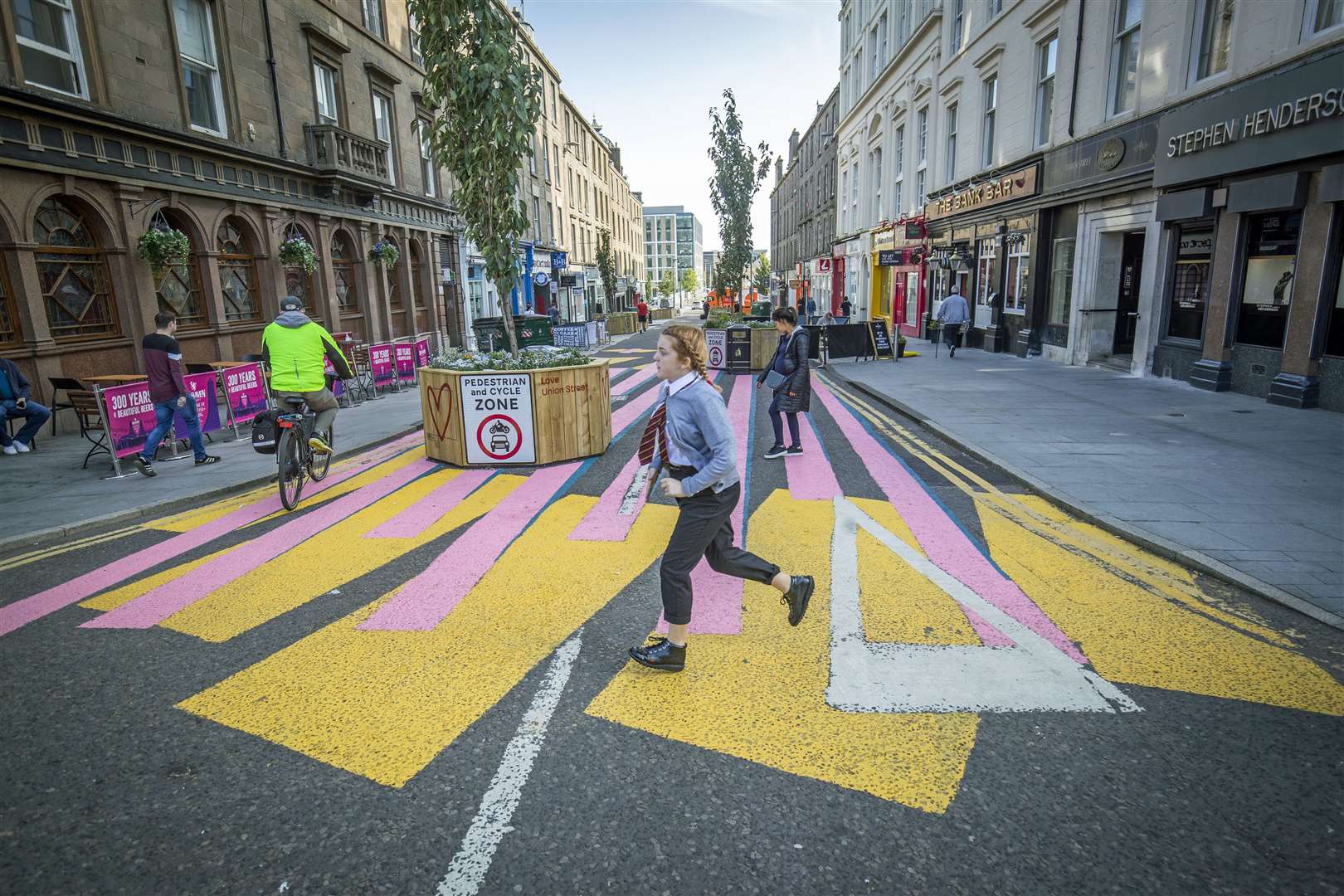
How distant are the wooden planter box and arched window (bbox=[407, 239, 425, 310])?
1825cm

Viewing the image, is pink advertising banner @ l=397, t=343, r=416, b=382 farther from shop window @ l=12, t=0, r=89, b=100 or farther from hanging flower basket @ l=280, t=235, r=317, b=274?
shop window @ l=12, t=0, r=89, b=100

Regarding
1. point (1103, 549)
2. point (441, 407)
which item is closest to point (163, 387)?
point (441, 407)

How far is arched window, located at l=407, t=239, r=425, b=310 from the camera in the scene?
2584cm

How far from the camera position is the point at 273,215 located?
1670 centimetres

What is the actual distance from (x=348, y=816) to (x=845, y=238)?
140ft

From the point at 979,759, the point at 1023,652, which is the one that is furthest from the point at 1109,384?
the point at 979,759

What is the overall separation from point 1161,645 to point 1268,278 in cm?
1111

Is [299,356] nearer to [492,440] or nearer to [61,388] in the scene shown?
[492,440]

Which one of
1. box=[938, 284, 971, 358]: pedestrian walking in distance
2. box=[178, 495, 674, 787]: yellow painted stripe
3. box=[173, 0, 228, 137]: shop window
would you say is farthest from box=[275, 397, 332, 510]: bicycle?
box=[938, 284, 971, 358]: pedestrian walking in distance

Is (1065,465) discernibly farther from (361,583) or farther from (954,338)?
(954,338)

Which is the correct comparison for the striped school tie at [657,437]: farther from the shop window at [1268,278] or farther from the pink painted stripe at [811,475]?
the shop window at [1268,278]

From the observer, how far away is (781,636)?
4.41 metres

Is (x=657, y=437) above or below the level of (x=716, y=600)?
above

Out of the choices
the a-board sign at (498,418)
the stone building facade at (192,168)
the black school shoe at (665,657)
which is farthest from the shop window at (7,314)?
the black school shoe at (665,657)
